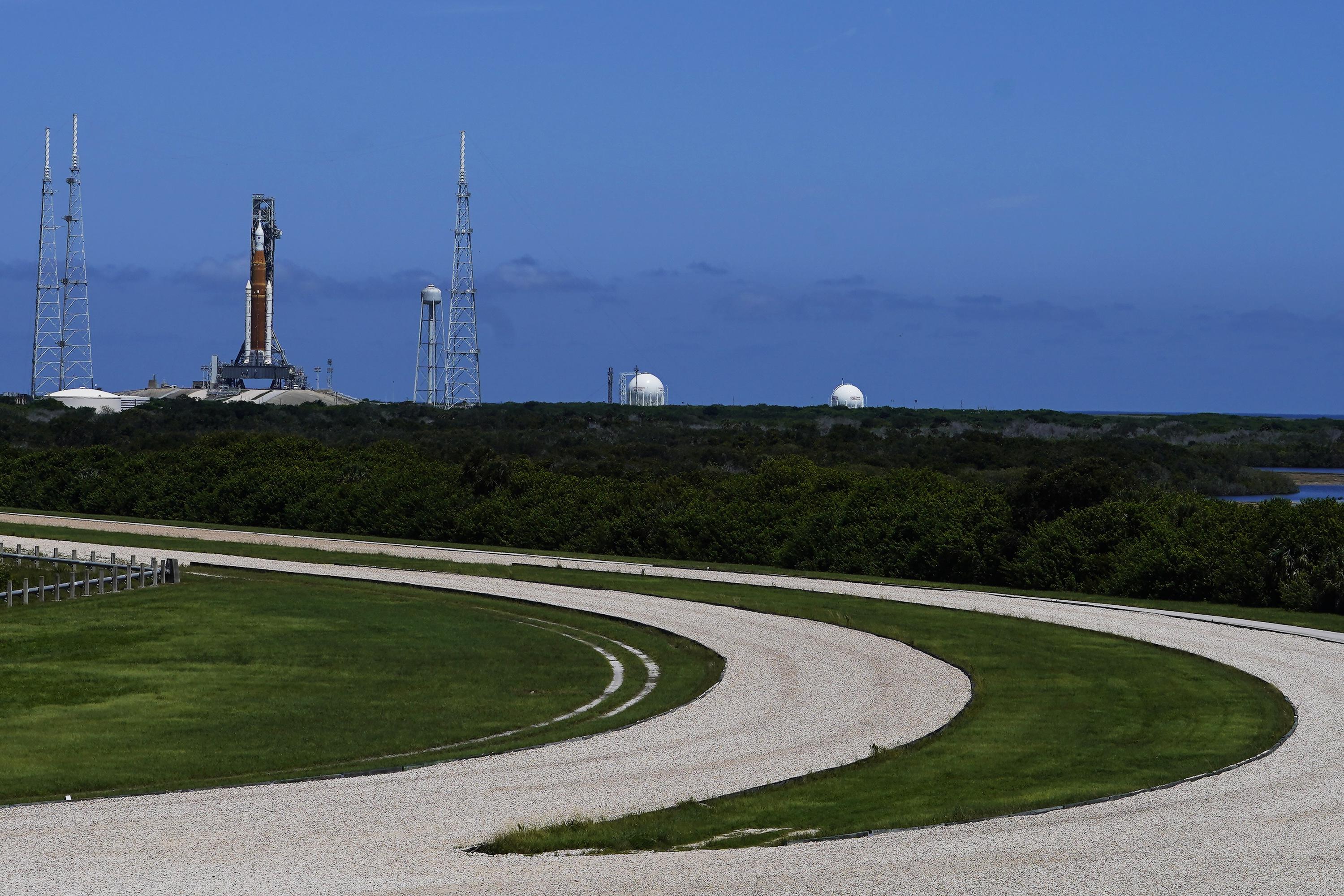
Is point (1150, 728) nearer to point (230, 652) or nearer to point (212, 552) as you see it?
point (230, 652)

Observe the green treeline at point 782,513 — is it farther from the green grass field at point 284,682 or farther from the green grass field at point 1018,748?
the green grass field at point 284,682

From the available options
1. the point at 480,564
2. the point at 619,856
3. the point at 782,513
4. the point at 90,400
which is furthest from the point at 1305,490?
the point at 90,400

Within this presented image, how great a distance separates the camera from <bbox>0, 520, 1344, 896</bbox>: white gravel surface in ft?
32.9

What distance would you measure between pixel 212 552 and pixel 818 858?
94.3 ft

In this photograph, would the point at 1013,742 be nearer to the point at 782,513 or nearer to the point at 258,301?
the point at 782,513

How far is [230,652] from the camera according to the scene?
2112 centimetres

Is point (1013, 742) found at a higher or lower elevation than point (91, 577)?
lower

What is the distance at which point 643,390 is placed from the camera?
140 meters

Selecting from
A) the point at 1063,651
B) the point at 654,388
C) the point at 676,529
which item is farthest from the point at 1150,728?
the point at 654,388

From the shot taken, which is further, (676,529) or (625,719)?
(676,529)

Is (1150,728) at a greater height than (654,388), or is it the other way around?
(654,388)

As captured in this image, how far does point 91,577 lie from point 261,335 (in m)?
95.0

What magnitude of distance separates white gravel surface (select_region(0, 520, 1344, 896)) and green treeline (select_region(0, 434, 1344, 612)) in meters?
15.8

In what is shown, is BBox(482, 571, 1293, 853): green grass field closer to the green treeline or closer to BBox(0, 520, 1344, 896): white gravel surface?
BBox(0, 520, 1344, 896): white gravel surface
